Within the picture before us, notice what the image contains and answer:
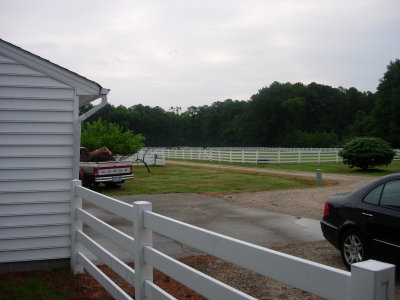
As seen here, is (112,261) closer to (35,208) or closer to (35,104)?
(35,208)

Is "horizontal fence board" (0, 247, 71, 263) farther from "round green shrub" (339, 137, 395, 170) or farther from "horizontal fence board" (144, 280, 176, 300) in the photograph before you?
"round green shrub" (339, 137, 395, 170)

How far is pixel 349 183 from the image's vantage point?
62.3 feet

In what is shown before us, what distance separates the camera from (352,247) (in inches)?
232

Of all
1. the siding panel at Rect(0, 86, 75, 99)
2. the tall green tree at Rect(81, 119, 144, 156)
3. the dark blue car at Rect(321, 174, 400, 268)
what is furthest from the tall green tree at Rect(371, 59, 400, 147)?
the siding panel at Rect(0, 86, 75, 99)

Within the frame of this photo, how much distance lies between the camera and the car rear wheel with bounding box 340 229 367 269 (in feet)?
18.6

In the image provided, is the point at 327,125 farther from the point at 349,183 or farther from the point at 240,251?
the point at 240,251

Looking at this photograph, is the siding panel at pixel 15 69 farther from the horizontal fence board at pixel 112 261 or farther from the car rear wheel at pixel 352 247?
the car rear wheel at pixel 352 247

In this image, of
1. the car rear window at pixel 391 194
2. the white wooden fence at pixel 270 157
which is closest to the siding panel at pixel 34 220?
the car rear window at pixel 391 194

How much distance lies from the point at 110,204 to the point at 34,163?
2220mm

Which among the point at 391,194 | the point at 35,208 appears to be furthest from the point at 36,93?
the point at 391,194

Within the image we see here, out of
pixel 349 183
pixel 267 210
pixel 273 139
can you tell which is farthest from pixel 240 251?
pixel 273 139

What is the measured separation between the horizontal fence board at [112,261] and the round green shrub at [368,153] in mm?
22115

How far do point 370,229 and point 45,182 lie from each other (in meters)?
4.59

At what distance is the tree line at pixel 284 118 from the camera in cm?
6844
